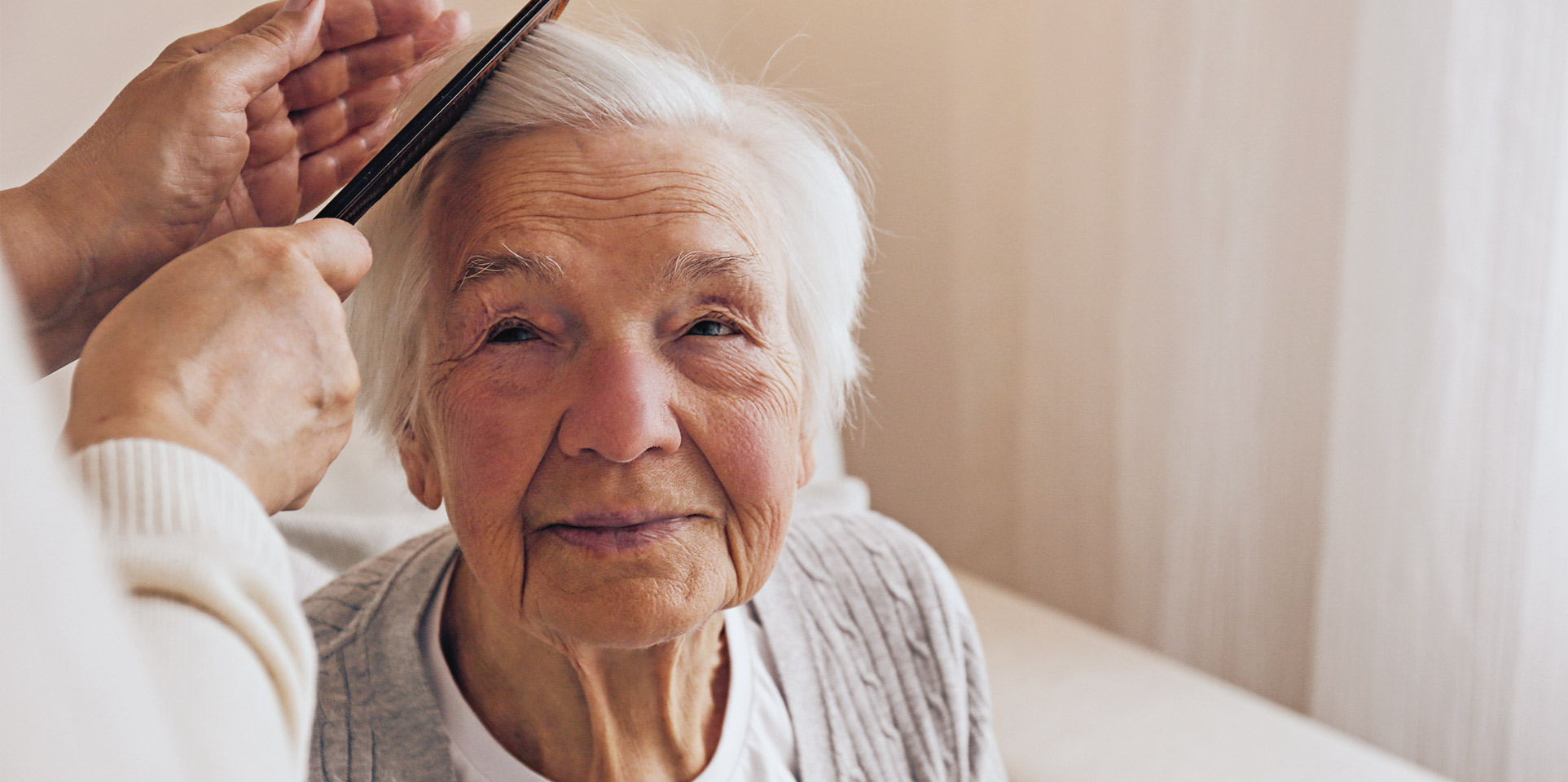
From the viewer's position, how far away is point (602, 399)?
0.93 metres

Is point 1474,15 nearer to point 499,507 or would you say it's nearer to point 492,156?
point 492,156

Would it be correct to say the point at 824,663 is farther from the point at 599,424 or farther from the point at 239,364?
the point at 239,364

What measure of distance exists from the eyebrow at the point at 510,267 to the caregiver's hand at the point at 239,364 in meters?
0.28

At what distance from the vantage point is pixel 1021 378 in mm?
2617

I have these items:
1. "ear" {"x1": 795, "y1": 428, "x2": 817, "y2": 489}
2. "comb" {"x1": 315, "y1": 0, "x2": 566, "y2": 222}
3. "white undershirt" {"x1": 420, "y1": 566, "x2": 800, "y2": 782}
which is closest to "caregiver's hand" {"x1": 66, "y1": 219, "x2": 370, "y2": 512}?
"comb" {"x1": 315, "y1": 0, "x2": 566, "y2": 222}

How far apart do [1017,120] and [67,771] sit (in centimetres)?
240

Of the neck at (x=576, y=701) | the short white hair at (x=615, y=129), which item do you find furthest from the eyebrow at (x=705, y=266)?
the neck at (x=576, y=701)

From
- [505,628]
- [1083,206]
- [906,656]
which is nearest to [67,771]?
[505,628]

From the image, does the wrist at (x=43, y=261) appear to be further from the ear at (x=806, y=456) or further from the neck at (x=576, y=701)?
the ear at (x=806, y=456)

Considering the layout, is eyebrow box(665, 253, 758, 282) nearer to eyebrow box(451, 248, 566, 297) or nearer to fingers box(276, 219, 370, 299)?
eyebrow box(451, 248, 566, 297)

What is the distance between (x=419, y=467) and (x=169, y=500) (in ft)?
2.00

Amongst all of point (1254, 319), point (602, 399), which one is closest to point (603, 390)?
point (602, 399)

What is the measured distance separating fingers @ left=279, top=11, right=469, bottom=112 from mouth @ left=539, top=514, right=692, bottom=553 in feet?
1.79

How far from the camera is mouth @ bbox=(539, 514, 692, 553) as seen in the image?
0.93 metres
